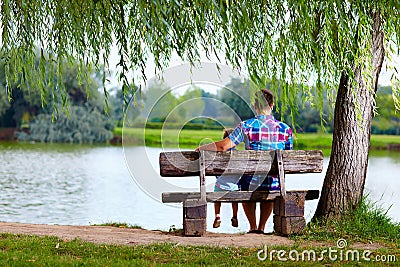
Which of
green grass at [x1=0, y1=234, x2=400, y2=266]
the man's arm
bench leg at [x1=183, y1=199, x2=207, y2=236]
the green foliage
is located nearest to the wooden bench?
bench leg at [x1=183, y1=199, x2=207, y2=236]

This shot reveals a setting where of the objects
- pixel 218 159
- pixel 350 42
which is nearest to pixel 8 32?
pixel 218 159

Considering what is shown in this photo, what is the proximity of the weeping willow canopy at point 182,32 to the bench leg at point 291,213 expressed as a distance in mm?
1431

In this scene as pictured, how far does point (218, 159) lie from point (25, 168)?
1925 centimetres

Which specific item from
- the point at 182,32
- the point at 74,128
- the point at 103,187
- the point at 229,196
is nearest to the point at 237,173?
the point at 229,196

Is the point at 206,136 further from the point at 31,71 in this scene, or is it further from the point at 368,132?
the point at 31,71

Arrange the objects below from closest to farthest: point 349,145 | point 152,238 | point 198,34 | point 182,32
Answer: point 182,32
point 198,34
point 152,238
point 349,145

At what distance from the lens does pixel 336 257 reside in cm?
618

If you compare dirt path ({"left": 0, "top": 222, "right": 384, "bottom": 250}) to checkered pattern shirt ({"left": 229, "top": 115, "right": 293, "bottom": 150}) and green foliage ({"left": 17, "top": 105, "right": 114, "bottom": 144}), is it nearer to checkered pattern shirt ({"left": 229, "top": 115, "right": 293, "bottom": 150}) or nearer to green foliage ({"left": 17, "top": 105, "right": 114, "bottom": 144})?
checkered pattern shirt ({"left": 229, "top": 115, "right": 293, "bottom": 150})

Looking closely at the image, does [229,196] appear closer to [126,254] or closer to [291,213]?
[291,213]

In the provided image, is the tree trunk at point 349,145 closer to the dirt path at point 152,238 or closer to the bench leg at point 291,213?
the bench leg at point 291,213

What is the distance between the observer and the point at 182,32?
5.11 metres

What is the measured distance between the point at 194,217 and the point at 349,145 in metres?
2.09

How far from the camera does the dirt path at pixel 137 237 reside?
6.66 metres

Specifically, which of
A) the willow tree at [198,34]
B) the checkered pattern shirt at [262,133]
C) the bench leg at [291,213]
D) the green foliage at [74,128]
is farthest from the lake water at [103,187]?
the green foliage at [74,128]
